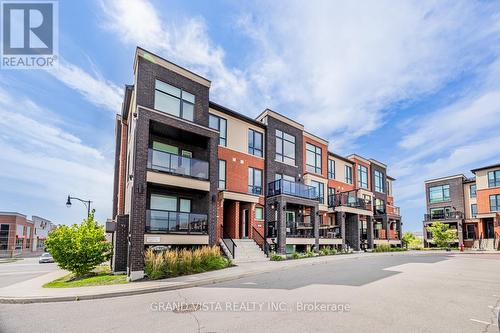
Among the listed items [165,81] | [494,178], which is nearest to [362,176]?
[494,178]

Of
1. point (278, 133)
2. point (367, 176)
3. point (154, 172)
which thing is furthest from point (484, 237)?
point (154, 172)

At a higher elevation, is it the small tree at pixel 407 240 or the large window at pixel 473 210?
the large window at pixel 473 210

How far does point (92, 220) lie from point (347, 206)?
22.3 meters

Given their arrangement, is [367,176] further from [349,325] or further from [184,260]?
[349,325]

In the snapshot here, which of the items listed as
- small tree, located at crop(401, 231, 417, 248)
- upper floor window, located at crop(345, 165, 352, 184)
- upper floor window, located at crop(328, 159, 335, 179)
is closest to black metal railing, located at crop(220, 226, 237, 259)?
upper floor window, located at crop(328, 159, 335, 179)

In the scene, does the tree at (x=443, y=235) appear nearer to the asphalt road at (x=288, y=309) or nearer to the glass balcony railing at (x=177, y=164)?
the asphalt road at (x=288, y=309)

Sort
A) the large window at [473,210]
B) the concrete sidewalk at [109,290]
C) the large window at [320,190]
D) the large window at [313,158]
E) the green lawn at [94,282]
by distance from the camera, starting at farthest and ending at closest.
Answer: the large window at [473,210] → the large window at [313,158] → the large window at [320,190] → the green lawn at [94,282] → the concrete sidewalk at [109,290]

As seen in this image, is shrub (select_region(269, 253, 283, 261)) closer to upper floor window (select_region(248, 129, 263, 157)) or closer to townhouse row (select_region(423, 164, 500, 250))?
upper floor window (select_region(248, 129, 263, 157))

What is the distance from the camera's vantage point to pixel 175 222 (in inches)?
617

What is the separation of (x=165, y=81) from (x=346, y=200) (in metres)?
20.6

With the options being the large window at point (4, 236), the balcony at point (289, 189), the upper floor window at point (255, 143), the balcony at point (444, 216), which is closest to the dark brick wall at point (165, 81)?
the upper floor window at point (255, 143)

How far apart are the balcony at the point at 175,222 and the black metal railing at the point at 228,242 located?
2871 millimetres

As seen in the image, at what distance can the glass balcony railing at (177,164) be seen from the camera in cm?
1545

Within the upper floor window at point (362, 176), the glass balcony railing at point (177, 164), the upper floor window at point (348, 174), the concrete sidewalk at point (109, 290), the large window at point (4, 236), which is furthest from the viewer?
the large window at point (4, 236)
